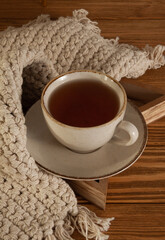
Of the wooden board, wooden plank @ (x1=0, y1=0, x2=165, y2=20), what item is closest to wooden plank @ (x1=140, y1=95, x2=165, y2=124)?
the wooden board

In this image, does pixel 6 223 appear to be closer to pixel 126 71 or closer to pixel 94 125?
pixel 94 125

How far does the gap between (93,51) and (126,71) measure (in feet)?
0.24

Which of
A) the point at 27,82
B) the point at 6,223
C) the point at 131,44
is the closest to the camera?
the point at 6,223

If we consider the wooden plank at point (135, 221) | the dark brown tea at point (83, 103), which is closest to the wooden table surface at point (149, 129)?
the wooden plank at point (135, 221)

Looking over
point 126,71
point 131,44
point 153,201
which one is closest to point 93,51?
point 126,71

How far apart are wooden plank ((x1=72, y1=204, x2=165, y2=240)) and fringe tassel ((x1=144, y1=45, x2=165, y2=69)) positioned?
1.09 feet

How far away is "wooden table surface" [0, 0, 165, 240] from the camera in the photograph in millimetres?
538

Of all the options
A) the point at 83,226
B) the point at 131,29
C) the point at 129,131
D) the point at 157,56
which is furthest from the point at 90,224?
the point at 131,29

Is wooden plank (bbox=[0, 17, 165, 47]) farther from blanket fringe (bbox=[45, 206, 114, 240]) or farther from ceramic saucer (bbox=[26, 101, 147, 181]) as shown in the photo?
blanket fringe (bbox=[45, 206, 114, 240])

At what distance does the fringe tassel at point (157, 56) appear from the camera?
763 mm

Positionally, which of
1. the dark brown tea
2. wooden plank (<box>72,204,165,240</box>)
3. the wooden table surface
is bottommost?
Result: wooden plank (<box>72,204,165,240</box>)

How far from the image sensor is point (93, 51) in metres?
0.68

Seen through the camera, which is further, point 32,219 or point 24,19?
point 24,19

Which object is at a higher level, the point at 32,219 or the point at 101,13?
the point at 101,13
